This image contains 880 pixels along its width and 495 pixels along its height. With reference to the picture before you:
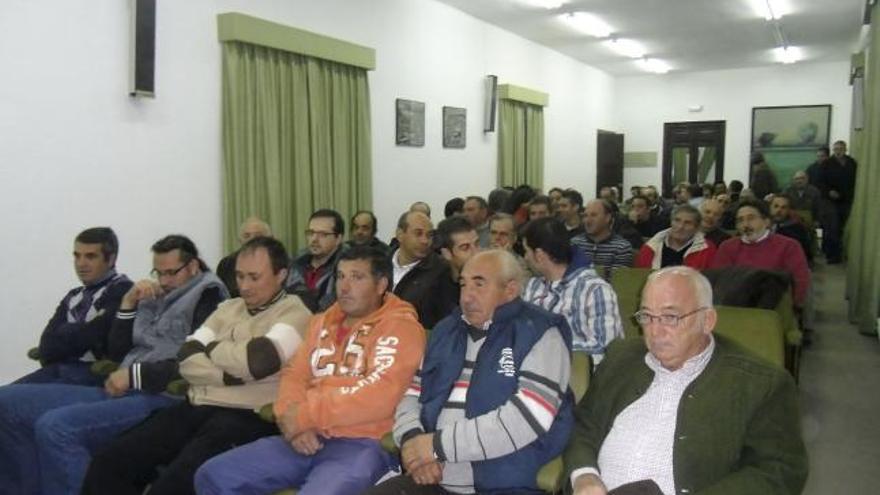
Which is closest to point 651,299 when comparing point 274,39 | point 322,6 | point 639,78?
point 274,39

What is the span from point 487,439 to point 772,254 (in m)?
3.24

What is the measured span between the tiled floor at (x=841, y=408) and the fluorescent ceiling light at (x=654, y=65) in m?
6.72

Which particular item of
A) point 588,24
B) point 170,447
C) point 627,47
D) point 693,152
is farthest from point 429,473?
point 693,152

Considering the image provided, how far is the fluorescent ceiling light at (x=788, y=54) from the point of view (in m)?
11.2

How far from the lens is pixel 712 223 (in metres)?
5.45

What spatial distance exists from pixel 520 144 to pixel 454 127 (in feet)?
5.96

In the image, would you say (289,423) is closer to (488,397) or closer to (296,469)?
(296,469)

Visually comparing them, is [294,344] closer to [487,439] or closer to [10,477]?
[487,439]

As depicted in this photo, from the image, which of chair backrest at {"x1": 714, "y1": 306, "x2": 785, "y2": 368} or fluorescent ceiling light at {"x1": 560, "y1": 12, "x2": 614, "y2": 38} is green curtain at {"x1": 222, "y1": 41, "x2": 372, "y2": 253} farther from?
chair backrest at {"x1": 714, "y1": 306, "x2": 785, "y2": 368}

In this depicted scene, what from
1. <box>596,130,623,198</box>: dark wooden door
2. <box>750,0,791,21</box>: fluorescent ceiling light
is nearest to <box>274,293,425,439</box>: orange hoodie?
<box>750,0,791,21</box>: fluorescent ceiling light

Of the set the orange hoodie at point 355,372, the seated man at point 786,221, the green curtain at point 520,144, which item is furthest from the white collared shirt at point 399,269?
the green curtain at point 520,144

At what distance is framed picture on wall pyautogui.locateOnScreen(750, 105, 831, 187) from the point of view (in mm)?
12672

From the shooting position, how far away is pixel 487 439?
6.78 feet

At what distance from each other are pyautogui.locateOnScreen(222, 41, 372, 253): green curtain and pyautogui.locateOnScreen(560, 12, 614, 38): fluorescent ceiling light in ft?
11.0
